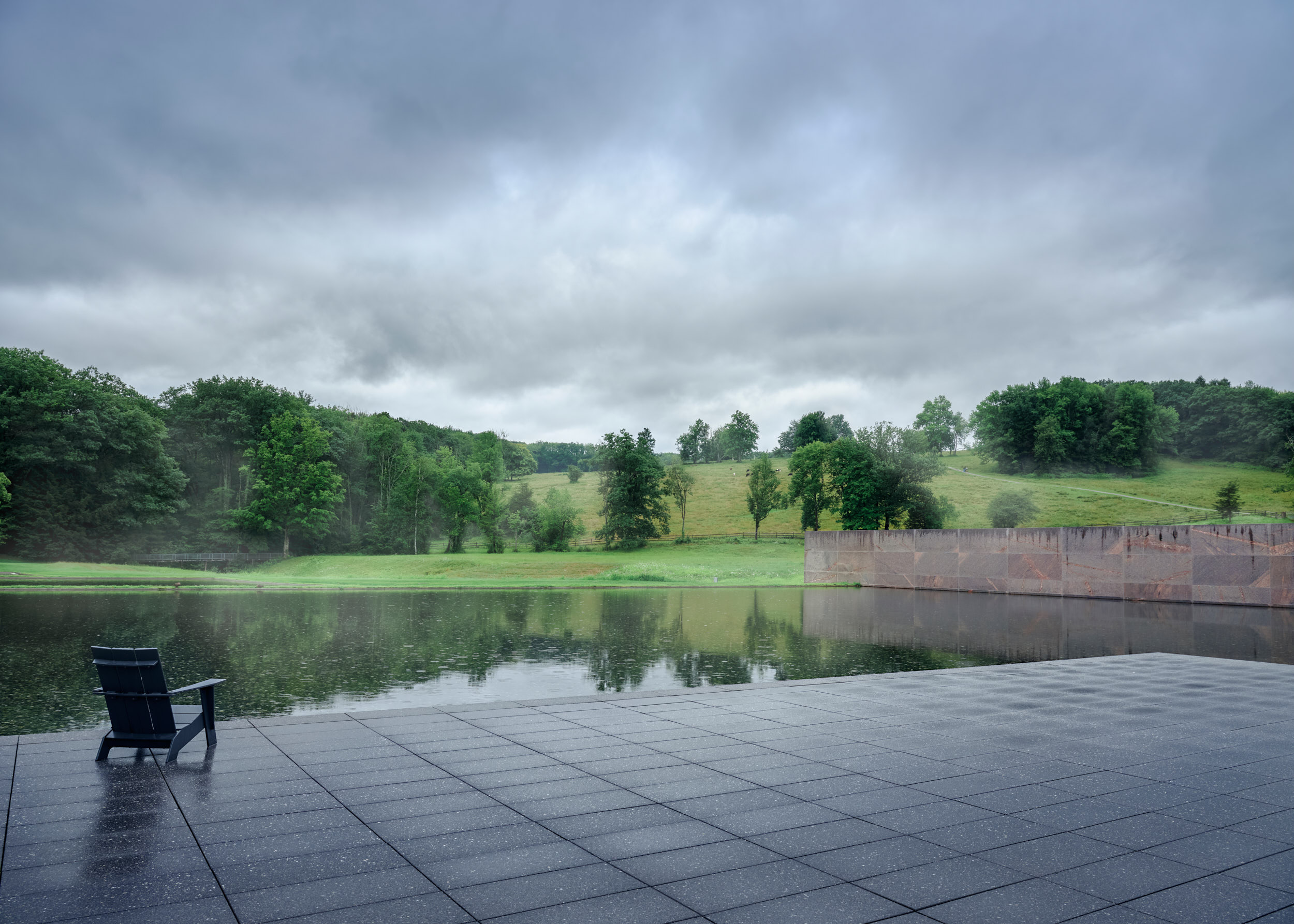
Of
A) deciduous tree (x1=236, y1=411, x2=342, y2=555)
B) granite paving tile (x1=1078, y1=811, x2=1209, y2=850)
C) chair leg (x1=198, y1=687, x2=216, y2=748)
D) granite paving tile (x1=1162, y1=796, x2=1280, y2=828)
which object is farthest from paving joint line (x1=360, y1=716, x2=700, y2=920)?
deciduous tree (x1=236, y1=411, x2=342, y2=555)

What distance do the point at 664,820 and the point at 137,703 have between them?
373 centimetres

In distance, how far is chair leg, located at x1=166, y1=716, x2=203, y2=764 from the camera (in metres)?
5.44

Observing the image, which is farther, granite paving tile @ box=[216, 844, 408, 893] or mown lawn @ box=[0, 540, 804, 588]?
mown lawn @ box=[0, 540, 804, 588]

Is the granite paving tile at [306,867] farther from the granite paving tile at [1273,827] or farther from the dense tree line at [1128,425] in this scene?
the dense tree line at [1128,425]

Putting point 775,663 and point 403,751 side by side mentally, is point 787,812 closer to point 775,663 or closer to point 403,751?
point 403,751

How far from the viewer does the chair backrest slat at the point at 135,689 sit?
5352 millimetres

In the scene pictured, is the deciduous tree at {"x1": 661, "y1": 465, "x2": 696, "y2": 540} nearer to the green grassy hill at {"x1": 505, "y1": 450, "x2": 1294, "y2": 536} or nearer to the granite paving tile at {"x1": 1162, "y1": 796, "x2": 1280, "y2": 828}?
the green grassy hill at {"x1": 505, "y1": 450, "x2": 1294, "y2": 536}

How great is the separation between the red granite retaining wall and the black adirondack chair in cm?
2972

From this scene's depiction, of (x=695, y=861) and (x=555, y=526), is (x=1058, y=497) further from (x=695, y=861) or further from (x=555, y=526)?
(x=695, y=861)

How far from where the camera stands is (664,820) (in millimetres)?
4352

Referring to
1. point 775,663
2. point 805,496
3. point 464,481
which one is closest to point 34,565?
point 464,481

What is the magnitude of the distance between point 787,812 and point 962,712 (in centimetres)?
389

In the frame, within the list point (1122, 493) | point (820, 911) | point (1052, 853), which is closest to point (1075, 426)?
point (1122, 493)

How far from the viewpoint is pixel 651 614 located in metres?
21.9
